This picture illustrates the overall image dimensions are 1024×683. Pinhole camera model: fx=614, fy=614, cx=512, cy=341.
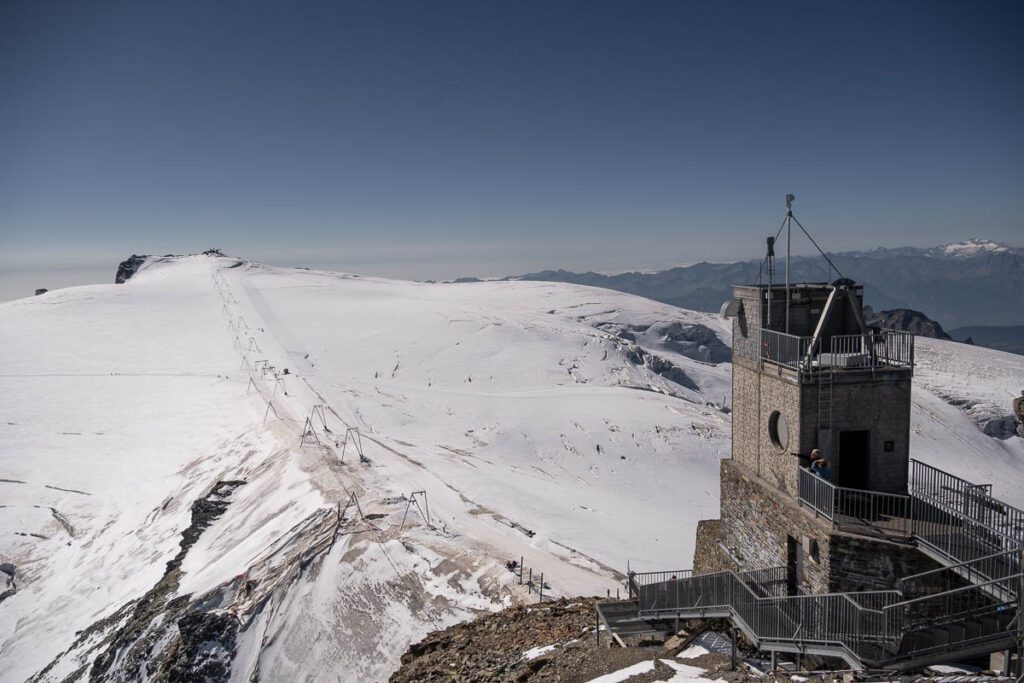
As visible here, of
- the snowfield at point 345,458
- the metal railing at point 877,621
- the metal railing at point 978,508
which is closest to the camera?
the metal railing at point 877,621

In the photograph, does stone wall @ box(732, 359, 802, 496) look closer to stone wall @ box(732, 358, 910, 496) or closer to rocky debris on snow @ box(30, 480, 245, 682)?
stone wall @ box(732, 358, 910, 496)

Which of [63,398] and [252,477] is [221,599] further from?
[63,398]

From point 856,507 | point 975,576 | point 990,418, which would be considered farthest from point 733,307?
point 990,418

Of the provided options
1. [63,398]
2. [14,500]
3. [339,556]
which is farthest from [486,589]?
[63,398]

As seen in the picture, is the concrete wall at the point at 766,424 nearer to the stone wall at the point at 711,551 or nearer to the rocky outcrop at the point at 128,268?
the stone wall at the point at 711,551

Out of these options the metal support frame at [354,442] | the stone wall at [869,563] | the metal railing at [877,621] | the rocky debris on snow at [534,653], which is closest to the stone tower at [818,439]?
the stone wall at [869,563]

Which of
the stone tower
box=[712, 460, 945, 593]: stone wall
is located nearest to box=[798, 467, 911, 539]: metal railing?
the stone tower

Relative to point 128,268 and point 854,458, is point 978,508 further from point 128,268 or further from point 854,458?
point 128,268
